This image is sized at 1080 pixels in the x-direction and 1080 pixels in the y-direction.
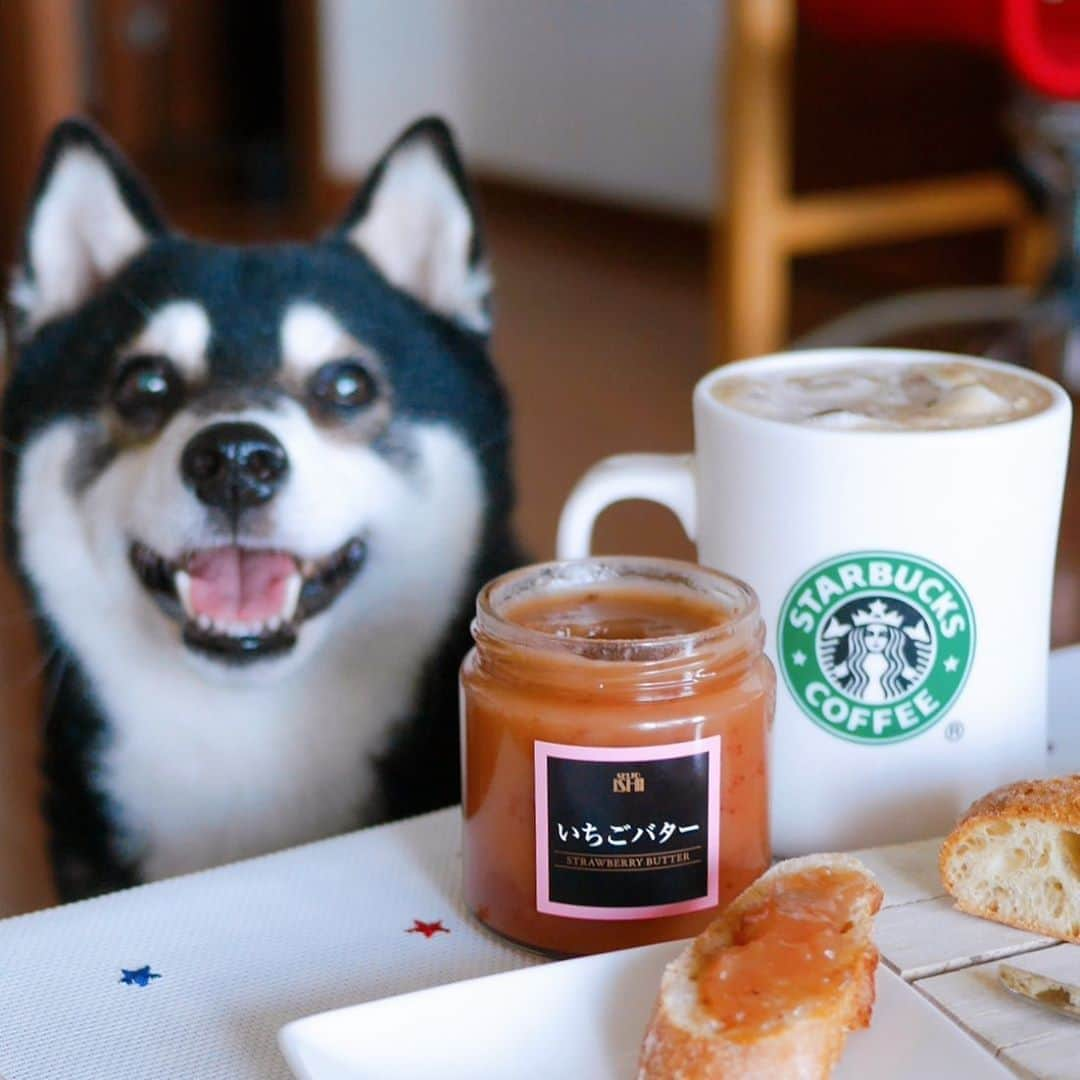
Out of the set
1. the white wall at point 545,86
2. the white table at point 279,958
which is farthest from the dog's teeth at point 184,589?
the white wall at point 545,86

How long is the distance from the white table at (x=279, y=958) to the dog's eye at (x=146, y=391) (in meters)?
0.29

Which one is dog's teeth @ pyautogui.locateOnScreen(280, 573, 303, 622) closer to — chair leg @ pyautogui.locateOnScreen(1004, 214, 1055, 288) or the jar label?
the jar label

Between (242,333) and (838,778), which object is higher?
(242,333)

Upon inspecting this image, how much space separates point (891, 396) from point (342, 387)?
0.34 m

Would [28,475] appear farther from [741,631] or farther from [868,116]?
[868,116]

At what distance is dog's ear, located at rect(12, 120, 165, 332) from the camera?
889mm

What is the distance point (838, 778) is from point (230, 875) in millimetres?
239

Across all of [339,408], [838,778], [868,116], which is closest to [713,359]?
[868,116]

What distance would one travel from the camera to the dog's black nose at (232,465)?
0.81 meters

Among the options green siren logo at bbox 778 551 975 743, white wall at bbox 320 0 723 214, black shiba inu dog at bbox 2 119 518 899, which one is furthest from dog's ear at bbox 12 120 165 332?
white wall at bbox 320 0 723 214

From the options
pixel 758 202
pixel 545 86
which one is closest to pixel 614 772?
pixel 758 202

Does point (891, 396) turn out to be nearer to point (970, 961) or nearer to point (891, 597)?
point (891, 597)

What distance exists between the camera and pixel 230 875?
631 millimetres

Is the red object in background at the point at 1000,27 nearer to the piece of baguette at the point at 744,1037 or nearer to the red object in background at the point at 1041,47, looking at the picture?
the red object in background at the point at 1041,47
